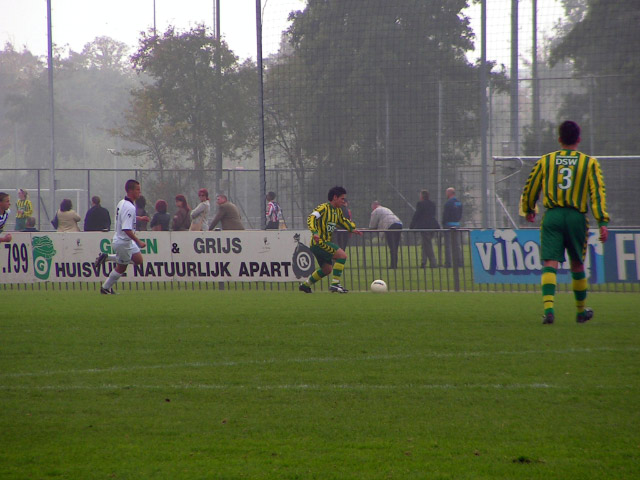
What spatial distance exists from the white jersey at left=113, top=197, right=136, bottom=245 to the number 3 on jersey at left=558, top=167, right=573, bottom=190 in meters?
7.68

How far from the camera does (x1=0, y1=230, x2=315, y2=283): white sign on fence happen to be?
1605 centimetres

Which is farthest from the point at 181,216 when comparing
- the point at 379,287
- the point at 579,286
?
the point at 579,286

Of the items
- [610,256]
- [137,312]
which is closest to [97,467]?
[137,312]

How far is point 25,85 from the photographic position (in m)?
78.0

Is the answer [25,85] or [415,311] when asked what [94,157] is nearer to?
[25,85]

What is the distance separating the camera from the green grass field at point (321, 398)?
13.5 feet

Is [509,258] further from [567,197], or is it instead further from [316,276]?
[567,197]

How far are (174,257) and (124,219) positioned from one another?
6.97 ft

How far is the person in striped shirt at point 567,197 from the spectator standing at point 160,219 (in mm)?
12082

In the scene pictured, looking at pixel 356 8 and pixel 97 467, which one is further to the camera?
pixel 356 8

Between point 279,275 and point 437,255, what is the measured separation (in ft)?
9.44

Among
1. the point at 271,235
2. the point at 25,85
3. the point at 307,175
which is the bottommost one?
the point at 271,235

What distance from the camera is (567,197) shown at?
8906 millimetres

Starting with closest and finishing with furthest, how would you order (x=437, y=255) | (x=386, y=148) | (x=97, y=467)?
1. (x=97, y=467)
2. (x=437, y=255)
3. (x=386, y=148)
